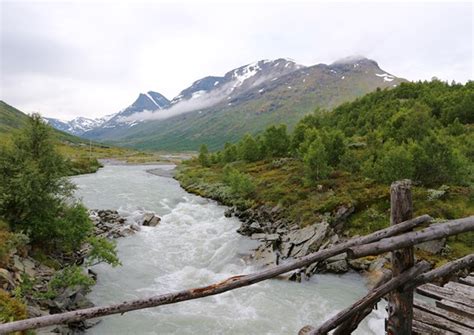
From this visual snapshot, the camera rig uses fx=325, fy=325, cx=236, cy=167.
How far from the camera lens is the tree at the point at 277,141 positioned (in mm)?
71438

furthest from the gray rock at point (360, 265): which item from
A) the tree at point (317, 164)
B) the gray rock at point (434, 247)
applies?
the tree at point (317, 164)

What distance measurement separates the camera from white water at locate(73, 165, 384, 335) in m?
16.4

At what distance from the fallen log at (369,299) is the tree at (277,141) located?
67470 mm

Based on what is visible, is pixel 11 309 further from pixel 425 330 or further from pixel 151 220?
pixel 151 220

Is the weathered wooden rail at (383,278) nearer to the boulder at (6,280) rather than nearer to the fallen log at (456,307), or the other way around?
the fallen log at (456,307)

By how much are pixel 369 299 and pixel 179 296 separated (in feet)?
7.83

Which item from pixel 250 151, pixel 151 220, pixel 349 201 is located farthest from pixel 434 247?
pixel 250 151

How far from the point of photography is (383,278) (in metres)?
4.66

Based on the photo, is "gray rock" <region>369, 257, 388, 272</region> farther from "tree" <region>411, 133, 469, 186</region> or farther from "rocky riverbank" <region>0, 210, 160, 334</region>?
"rocky riverbank" <region>0, 210, 160, 334</region>

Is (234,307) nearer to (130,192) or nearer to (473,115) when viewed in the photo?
(130,192)

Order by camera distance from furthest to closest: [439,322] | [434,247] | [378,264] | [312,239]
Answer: [312,239], [434,247], [378,264], [439,322]

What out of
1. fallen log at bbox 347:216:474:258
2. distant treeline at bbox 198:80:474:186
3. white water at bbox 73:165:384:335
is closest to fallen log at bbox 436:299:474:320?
fallen log at bbox 347:216:474:258

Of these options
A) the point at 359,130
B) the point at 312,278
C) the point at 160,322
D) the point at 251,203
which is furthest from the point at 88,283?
the point at 359,130

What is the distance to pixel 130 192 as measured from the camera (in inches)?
2143
